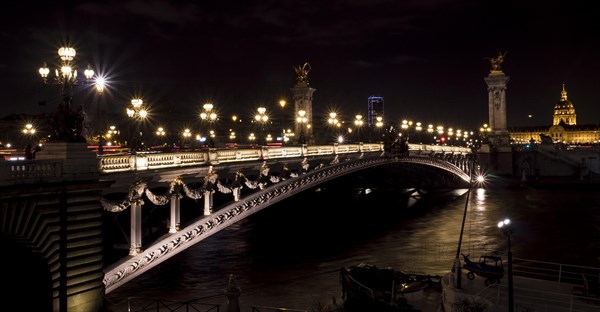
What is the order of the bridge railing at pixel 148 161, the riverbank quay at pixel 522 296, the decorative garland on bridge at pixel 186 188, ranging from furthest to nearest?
the decorative garland on bridge at pixel 186 188
the riverbank quay at pixel 522 296
the bridge railing at pixel 148 161

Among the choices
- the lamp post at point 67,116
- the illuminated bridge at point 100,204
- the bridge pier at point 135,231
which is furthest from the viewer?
the bridge pier at point 135,231

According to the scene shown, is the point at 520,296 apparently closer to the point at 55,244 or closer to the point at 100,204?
the point at 100,204

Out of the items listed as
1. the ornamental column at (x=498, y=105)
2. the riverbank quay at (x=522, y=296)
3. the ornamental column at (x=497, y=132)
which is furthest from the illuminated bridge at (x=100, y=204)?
the ornamental column at (x=498, y=105)

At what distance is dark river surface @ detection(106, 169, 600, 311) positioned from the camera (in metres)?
29.3

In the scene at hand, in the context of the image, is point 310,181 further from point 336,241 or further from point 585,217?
point 585,217

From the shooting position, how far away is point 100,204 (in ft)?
60.7

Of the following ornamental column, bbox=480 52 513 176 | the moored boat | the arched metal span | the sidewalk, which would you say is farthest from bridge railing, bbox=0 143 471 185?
ornamental column, bbox=480 52 513 176

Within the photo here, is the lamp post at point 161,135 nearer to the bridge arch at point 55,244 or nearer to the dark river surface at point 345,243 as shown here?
the dark river surface at point 345,243

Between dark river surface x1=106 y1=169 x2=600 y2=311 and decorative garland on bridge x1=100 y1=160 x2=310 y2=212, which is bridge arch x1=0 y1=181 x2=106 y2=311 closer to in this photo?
decorative garland on bridge x1=100 y1=160 x2=310 y2=212

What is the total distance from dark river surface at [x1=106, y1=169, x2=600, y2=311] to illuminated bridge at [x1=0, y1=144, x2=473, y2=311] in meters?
1.82

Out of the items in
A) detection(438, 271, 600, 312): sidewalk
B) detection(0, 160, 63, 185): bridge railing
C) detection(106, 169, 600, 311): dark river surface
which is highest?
detection(0, 160, 63, 185): bridge railing

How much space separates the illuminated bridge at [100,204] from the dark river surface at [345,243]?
1.82 meters

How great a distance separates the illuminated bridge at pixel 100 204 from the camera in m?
16.6

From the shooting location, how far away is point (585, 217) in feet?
180
